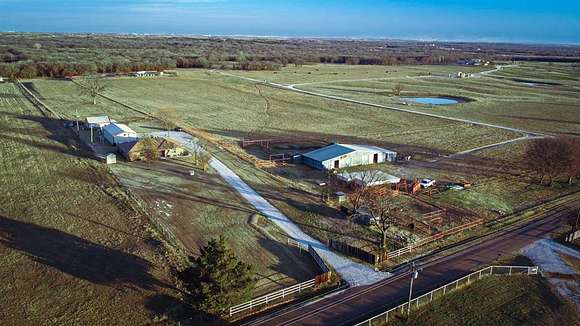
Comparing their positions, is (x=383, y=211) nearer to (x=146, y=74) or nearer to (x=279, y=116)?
(x=279, y=116)

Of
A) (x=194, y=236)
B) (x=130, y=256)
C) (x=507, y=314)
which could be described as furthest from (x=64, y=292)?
(x=507, y=314)

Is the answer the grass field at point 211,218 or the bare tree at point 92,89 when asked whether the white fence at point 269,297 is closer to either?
the grass field at point 211,218

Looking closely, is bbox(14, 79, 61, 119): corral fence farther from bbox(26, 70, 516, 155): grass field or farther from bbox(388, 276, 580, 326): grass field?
bbox(388, 276, 580, 326): grass field

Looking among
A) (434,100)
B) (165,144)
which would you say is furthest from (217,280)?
(434,100)

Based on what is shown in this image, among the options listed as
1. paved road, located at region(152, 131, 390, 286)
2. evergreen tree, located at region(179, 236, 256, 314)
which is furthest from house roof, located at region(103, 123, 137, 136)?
evergreen tree, located at region(179, 236, 256, 314)

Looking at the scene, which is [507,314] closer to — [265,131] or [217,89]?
[265,131]

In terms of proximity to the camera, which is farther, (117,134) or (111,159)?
(117,134)
